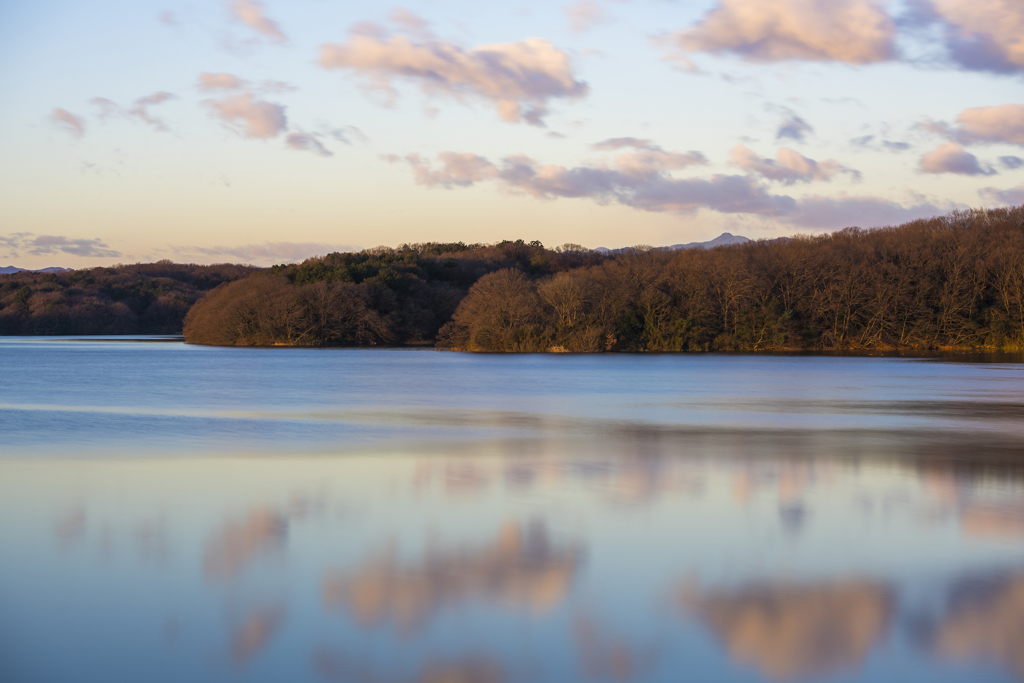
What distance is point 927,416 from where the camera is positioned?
15.7 m

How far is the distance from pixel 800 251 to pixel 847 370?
77.4 feet

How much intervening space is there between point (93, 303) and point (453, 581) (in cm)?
11031

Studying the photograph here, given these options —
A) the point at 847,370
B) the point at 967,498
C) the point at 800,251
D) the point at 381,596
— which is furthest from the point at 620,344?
the point at 381,596

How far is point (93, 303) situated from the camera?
343ft

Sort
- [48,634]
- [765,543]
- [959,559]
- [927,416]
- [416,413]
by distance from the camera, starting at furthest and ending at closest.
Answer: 1. [416,413]
2. [927,416]
3. [765,543]
4. [959,559]
5. [48,634]

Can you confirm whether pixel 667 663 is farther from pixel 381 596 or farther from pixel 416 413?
pixel 416 413

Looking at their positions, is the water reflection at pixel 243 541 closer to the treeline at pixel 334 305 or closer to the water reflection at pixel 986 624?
the water reflection at pixel 986 624

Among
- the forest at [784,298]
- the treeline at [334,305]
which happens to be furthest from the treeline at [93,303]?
the forest at [784,298]

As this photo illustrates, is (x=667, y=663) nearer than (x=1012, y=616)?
Yes

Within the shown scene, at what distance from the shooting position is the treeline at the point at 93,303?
340 ft

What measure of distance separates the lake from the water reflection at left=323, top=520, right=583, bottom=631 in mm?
22

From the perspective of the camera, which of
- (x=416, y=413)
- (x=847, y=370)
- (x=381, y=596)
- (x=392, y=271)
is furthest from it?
(x=392, y=271)

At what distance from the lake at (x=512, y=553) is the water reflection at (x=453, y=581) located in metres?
0.02

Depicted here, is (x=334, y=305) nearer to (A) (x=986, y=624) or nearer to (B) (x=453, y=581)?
(B) (x=453, y=581)
